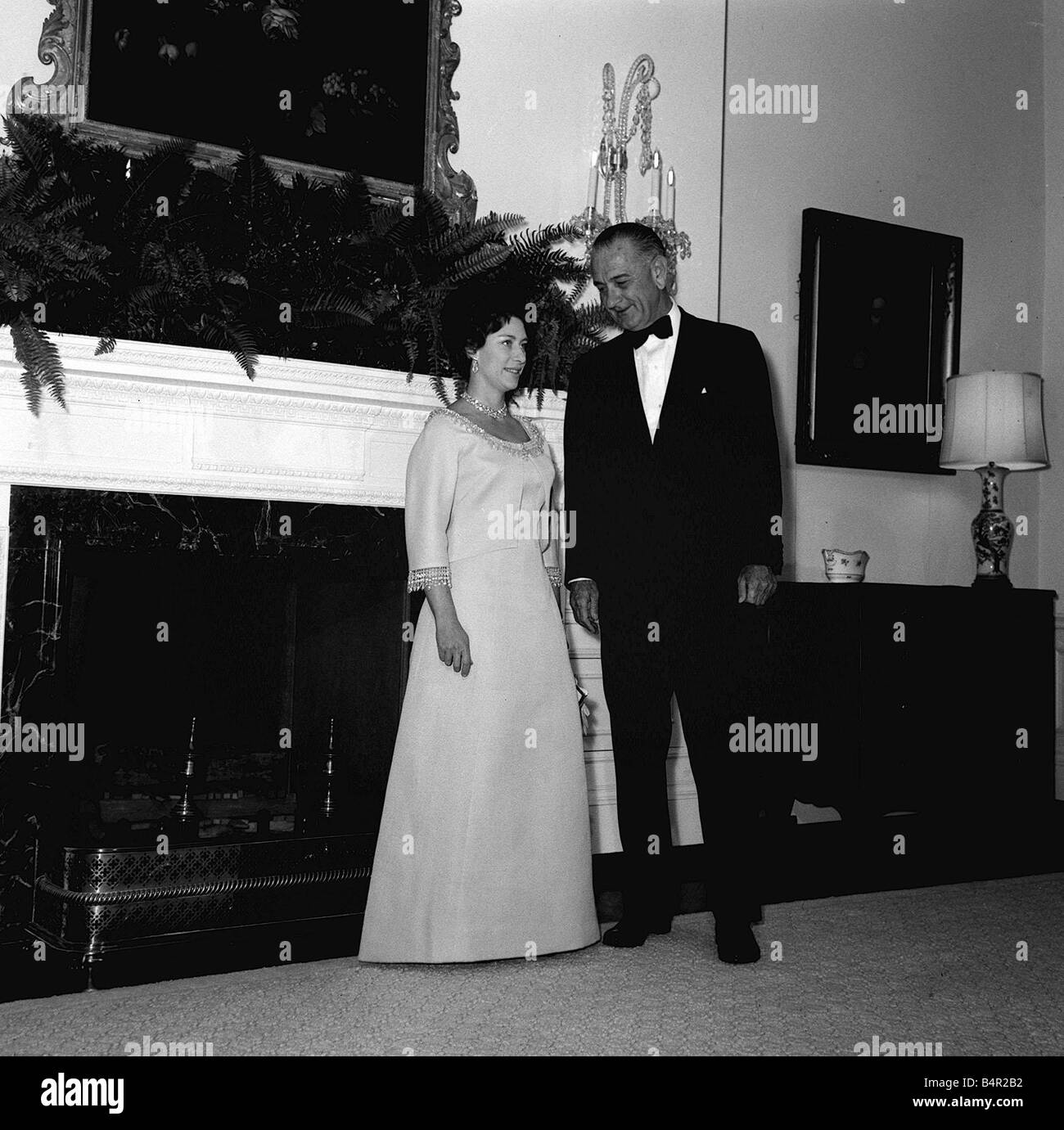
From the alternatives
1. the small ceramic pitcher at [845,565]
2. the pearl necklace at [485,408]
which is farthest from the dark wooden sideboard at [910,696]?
the pearl necklace at [485,408]

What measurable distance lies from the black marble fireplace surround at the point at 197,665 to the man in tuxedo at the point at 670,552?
2.08 feet

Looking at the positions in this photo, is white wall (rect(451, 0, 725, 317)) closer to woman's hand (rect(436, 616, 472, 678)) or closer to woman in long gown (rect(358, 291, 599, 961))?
woman in long gown (rect(358, 291, 599, 961))

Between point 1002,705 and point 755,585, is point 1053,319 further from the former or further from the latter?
point 755,585

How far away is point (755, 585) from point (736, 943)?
855mm

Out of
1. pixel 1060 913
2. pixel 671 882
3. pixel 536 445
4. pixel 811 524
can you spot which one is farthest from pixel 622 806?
pixel 811 524

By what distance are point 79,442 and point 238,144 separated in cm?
111

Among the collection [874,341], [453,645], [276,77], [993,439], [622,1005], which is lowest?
[622,1005]

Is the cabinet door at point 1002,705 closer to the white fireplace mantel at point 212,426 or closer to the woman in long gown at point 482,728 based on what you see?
the woman in long gown at point 482,728

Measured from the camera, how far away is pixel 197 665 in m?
3.13

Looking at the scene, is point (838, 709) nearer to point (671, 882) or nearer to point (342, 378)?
point (671, 882)

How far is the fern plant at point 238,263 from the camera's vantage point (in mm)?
2791

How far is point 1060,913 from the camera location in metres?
→ 3.47

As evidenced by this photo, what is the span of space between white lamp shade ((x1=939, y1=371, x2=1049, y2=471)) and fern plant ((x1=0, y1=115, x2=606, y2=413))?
170 cm

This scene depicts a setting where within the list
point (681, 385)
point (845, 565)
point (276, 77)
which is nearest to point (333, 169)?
point (276, 77)
